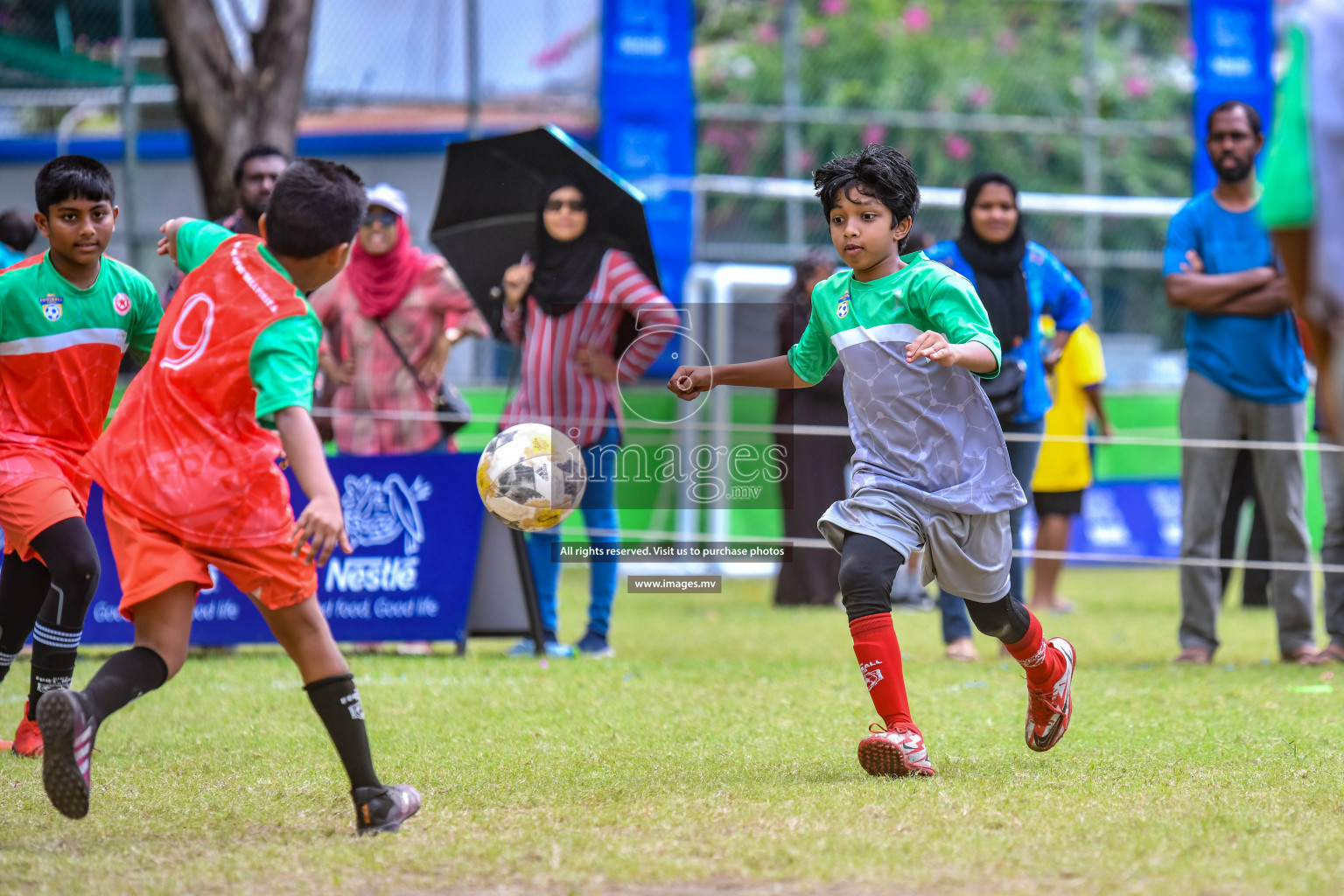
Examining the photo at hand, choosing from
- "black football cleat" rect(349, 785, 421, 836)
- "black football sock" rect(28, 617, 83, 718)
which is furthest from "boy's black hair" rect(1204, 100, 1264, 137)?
"black football sock" rect(28, 617, 83, 718)

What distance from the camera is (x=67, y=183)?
4.87 m

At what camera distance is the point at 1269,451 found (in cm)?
704

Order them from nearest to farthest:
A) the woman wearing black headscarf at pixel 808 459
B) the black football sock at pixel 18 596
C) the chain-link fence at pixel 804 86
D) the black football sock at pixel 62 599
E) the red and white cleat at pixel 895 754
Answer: the red and white cleat at pixel 895 754 → the black football sock at pixel 62 599 → the black football sock at pixel 18 596 → the woman wearing black headscarf at pixel 808 459 → the chain-link fence at pixel 804 86

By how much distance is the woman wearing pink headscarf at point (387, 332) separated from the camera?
7875mm

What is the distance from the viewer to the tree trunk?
1023cm

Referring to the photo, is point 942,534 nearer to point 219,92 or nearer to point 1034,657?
point 1034,657

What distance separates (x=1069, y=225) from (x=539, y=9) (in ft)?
19.6

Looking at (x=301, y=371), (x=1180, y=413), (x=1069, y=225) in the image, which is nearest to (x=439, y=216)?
(x=1180, y=413)

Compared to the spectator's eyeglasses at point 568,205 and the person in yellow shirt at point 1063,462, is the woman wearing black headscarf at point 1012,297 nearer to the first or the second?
the spectator's eyeglasses at point 568,205

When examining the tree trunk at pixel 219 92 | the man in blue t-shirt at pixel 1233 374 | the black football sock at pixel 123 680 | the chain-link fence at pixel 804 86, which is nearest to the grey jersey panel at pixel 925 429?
the black football sock at pixel 123 680

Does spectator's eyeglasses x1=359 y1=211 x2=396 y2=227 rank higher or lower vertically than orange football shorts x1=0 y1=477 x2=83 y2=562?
higher

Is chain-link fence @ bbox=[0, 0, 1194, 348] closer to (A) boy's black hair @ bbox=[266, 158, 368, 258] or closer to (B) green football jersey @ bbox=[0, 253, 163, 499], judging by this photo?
(B) green football jersey @ bbox=[0, 253, 163, 499]

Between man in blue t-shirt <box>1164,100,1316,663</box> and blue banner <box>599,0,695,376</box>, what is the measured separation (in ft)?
18.5

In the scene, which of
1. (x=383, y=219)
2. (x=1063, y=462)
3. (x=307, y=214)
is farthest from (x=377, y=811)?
(x=1063, y=462)
